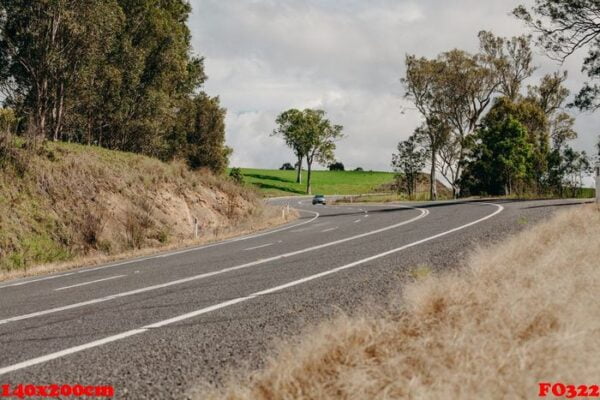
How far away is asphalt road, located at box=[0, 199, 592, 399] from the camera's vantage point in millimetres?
4723

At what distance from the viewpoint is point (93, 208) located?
2148cm

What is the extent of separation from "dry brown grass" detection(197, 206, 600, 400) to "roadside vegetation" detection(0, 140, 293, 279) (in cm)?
1309

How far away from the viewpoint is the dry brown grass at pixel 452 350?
3492mm

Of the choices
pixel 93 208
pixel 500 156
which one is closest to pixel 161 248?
pixel 93 208

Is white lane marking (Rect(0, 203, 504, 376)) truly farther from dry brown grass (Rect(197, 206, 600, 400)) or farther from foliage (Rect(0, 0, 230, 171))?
foliage (Rect(0, 0, 230, 171))

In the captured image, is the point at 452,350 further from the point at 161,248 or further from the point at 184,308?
the point at 161,248

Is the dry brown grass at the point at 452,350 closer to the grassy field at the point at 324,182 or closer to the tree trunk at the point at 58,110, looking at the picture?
the tree trunk at the point at 58,110

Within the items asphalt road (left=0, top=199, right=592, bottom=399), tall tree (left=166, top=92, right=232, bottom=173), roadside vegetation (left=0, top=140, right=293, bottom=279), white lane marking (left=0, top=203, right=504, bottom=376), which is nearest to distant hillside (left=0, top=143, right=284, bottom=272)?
roadside vegetation (left=0, top=140, right=293, bottom=279)

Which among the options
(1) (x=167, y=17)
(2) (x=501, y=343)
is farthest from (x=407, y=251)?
(1) (x=167, y=17)

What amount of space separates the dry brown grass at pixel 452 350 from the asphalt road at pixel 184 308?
0.74 m

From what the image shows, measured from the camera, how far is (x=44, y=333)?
622 centimetres

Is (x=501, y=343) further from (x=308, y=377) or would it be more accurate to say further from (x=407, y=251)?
(x=407, y=251)

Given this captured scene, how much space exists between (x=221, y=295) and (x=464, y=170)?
4910cm

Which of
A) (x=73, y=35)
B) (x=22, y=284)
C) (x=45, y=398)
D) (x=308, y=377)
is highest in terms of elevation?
(x=73, y=35)
